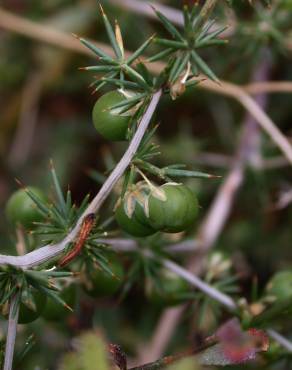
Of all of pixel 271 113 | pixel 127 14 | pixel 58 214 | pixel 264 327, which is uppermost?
pixel 127 14

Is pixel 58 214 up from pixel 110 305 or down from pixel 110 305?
down

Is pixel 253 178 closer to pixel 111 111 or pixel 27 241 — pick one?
pixel 27 241

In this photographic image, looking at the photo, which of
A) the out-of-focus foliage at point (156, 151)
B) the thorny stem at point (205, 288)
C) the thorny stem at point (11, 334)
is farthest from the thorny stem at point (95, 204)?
the thorny stem at point (205, 288)

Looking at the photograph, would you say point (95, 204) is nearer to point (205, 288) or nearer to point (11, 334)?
point (11, 334)

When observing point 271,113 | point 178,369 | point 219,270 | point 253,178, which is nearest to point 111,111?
point 178,369

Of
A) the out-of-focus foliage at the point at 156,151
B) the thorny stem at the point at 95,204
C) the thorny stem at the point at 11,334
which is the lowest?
the thorny stem at the point at 11,334

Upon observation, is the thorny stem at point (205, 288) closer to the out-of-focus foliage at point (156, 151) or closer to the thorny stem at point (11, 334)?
the out-of-focus foliage at point (156, 151)
